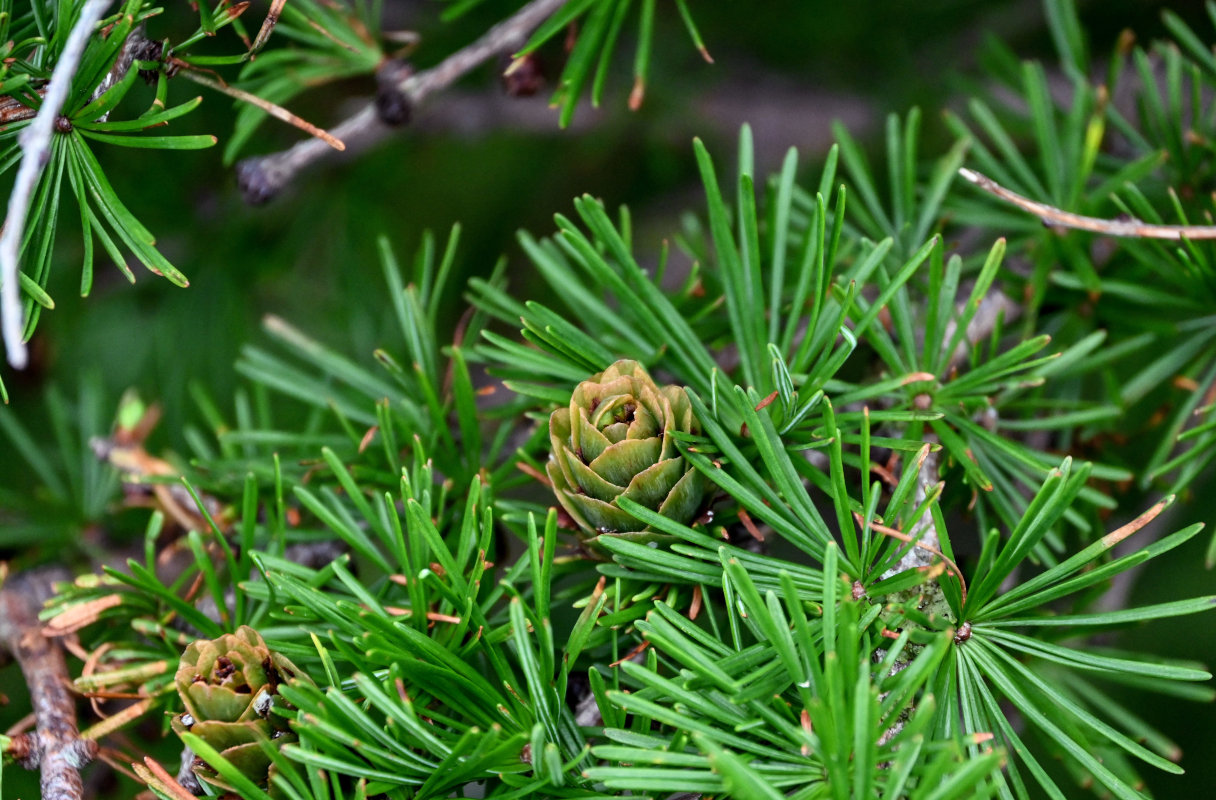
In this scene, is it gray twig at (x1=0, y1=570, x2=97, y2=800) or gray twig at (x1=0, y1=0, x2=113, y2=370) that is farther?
gray twig at (x1=0, y1=570, x2=97, y2=800)

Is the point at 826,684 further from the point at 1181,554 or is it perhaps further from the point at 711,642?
the point at 1181,554

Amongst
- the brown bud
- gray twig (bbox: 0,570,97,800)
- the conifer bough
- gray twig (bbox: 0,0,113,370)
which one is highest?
the brown bud

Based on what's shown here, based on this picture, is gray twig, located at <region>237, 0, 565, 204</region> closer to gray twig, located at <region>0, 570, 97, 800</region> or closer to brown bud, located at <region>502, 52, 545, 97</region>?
brown bud, located at <region>502, 52, 545, 97</region>

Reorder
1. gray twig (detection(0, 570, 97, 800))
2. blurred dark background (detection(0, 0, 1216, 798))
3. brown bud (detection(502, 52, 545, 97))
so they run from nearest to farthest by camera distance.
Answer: gray twig (detection(0, 570, 97, 800)) < brown bud (detection(502, 52, 545, 97)) < blurred dark background (detection(0, 0, 1216, 798))

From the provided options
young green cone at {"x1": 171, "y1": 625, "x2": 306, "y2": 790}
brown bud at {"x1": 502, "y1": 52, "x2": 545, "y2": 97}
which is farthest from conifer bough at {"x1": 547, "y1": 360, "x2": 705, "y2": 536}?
brown bud at {"x1": 502, "y1": 52, "x2": 545, "y2": 97}

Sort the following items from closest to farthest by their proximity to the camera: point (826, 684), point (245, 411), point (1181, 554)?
1. point (826, 684)
2. point (245, 411)
3. point (1181, 554)

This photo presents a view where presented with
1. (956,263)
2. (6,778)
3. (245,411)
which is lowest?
(6,778)

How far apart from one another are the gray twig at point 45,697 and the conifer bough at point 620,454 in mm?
280

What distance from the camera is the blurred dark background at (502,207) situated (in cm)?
87

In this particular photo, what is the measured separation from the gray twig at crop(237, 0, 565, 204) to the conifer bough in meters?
0.25

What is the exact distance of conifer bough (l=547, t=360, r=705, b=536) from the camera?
0.40 metres

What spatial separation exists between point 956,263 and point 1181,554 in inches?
25.1

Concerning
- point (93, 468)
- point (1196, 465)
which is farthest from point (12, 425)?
point (1196, 465)

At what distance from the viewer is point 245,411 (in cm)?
63
